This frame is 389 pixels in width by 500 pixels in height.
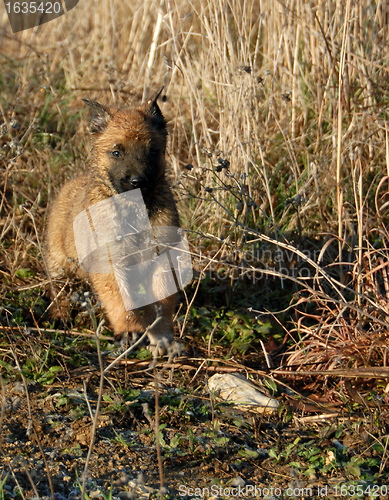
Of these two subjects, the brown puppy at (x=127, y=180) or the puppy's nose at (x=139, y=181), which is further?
the brown puppy at (x=127, y=180)

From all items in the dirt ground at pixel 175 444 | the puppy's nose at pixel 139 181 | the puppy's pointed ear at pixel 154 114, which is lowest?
the dirt ground at pixel 175 444

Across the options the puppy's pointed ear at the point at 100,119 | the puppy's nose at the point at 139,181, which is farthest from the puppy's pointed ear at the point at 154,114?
the puppy's nose at the point at 139,181

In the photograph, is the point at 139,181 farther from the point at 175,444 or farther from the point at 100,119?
the point at 175,444

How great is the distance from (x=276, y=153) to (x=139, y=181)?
211cm

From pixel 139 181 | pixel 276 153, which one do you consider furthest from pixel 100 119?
pixel 276 153

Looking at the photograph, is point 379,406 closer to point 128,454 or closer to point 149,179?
point 128,454

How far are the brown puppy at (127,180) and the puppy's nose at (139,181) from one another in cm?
1

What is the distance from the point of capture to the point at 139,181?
3672mm

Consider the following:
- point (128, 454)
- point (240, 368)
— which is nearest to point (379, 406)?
point (240, 368)

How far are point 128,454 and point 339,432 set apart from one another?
47.8 inches

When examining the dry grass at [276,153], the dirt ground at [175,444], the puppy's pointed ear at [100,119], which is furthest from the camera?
the puppy's pointed ear at [100,119]

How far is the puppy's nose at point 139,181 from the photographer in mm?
3664

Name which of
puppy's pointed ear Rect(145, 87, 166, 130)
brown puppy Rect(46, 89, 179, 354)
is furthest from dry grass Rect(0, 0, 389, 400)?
puppy's pointed ear Rect(145, 87, 166, 130)

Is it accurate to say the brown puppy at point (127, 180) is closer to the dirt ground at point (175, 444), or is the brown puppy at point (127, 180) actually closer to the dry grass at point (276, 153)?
the dry grass at point (276, 153)
